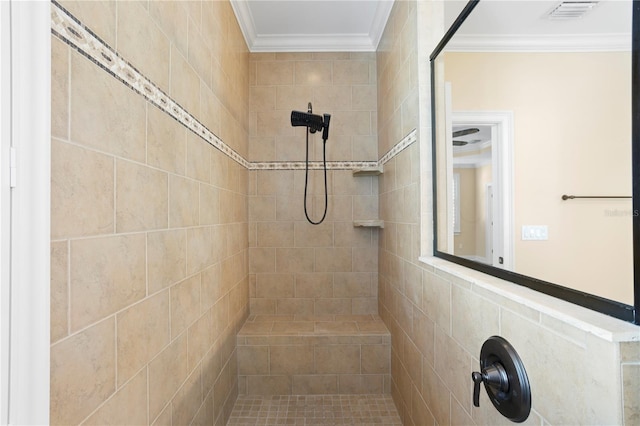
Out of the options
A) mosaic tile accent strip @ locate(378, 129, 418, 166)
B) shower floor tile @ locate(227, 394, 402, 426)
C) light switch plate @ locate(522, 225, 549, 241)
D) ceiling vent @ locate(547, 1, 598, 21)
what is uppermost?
ceiling vent @ locate(547, 1, 598, 21)

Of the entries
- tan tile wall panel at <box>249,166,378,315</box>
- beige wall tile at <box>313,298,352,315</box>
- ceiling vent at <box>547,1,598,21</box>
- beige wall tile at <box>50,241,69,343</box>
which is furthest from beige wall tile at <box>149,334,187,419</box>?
ceiling vent at <box>547,1,598,21</box>

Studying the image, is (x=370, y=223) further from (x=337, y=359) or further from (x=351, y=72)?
(x=351, y=72)

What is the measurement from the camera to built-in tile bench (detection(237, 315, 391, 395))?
2020 millimetres

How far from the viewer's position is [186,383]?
1207mm

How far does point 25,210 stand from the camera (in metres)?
0.53

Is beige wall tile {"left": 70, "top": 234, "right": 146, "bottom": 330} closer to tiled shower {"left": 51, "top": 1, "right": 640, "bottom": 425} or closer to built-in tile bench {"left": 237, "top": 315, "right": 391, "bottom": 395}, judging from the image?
tiled shower {"left": 51, "top": 1, "right": 640, "bottom": 425}

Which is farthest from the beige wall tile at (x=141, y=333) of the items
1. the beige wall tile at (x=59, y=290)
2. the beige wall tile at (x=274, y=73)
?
the beige wall tile at (x=274, y=73)

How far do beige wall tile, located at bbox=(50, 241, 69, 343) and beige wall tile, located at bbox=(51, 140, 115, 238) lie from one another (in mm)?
34

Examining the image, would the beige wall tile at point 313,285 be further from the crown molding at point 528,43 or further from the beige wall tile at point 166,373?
the crown molding at point 528,43

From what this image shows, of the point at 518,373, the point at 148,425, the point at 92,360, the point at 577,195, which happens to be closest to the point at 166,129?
the point at 92,360

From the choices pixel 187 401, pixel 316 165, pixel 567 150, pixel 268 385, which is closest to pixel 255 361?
pixel 268 385

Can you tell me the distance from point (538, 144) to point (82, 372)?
70.4 inches

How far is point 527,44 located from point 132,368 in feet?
6.54

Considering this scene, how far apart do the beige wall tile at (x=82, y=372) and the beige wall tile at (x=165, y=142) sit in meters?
0.53
